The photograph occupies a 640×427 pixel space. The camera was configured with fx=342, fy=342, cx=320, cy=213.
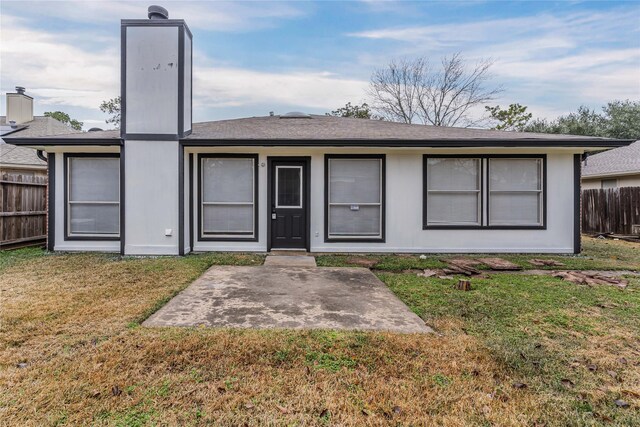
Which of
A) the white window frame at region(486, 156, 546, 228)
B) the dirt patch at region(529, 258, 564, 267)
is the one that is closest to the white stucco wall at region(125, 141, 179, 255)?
the white window frame at region(486, 156, 546, 228)

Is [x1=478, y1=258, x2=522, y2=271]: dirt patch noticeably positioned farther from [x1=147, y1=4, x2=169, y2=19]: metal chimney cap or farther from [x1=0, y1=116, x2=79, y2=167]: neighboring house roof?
[x1=0, y1=116, x2=79, y2=167]: neighboring house roof

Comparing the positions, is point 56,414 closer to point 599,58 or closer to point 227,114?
point 227,114

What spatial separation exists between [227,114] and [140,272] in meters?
15.2

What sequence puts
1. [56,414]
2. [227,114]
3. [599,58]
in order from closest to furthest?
[56,414] → [599,58] → [227,114]

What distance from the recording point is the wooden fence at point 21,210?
313 inches

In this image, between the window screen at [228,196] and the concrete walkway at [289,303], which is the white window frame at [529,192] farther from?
the window screen at [228,196]

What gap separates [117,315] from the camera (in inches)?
144

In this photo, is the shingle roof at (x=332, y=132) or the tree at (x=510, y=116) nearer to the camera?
the shingle roof at (x=332, y=132)

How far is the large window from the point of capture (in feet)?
26.7

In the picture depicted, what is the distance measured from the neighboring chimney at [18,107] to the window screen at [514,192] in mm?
22050

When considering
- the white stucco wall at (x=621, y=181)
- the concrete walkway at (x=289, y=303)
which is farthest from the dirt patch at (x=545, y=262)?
the white stucco wall at (x=621, y=181)

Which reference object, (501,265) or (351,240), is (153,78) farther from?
(501,265)

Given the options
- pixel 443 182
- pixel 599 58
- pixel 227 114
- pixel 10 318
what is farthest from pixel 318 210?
pixel 599 58

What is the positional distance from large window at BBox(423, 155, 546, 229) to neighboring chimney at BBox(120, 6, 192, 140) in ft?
19.3
